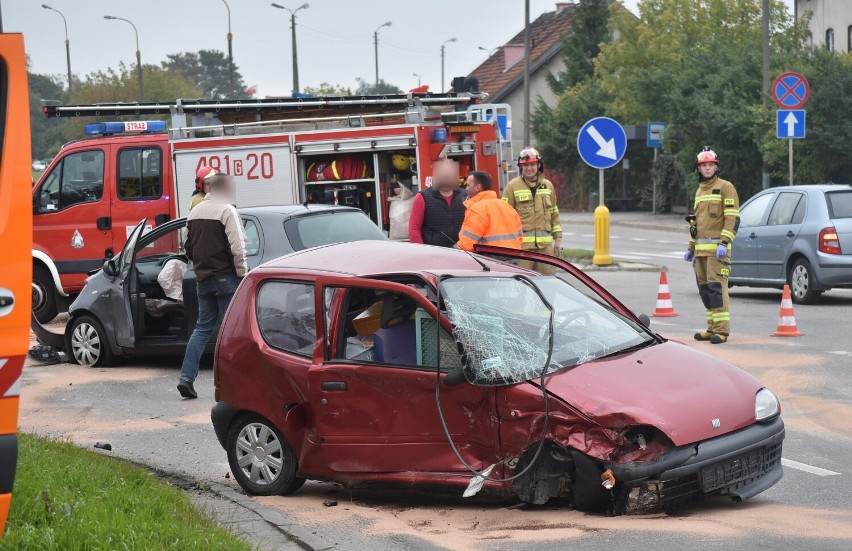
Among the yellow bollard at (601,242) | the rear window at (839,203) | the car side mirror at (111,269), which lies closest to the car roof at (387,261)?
the car side mirror at (111,269)

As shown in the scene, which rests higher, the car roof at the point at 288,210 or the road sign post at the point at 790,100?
the road sign post at the point at 790,100

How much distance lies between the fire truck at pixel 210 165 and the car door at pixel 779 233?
383 cm

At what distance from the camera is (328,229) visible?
1235 centimetres

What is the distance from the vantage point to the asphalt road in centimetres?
629

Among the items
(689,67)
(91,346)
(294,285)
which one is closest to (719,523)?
(294,285)

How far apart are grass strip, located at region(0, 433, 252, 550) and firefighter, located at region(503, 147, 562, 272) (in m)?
6.09

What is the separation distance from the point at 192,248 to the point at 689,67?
31.9 metres

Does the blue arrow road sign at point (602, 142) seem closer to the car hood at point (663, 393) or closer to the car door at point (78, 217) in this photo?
the car door at point (78, 217)

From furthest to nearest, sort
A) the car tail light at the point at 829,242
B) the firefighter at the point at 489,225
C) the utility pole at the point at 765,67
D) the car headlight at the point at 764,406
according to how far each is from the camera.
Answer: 1. the utility pole at the point at 765,67
2. the car tail light at the point at 829,242
3. the firefighter at the point at 489,225
4. the car headlight at the point at 764,406

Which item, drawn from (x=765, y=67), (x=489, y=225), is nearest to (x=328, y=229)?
(x=489, y=225)

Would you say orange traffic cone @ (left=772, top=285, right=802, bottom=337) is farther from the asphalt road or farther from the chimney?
the chimney

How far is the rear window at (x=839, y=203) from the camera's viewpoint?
16.7 metres

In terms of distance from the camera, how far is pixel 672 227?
38.7 meters

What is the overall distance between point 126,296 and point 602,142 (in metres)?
11.1
